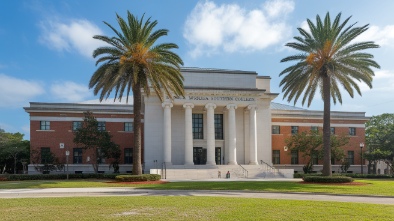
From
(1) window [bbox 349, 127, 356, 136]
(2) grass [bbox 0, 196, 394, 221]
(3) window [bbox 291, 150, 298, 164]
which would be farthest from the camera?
(1) window [bbox 349, 127, 356, 136]

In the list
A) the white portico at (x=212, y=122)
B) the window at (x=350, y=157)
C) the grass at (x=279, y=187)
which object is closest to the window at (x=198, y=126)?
the white portico at (x=212, y=122)

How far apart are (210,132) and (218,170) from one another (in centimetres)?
515

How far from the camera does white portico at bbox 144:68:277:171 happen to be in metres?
46.1

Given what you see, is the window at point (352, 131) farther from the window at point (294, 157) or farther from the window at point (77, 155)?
the window at point (77, 155)

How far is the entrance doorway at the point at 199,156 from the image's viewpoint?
49.5 meters

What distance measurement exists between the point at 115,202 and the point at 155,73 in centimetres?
1811

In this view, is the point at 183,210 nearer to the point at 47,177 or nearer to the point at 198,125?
the point at 47,177

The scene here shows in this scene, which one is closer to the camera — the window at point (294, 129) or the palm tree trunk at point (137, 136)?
the palm tree trunk at point (137, 136)

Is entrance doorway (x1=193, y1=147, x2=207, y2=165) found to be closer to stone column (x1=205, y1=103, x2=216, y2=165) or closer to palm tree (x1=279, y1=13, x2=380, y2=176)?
stone column (x1=205, y1=103, x2=216, y2=165)

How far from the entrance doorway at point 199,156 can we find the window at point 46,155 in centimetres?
1901

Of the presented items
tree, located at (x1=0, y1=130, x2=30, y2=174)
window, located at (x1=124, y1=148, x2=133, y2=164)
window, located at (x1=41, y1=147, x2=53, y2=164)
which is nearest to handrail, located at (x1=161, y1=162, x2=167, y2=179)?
window, located at (x1=124, y1=148, x2=133, y2=164)

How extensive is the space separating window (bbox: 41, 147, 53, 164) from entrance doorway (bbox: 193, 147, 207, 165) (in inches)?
749

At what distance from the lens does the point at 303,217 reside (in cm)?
1298

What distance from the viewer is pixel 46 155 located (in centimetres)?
4897
